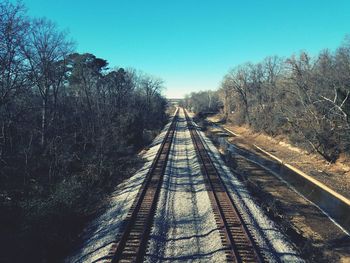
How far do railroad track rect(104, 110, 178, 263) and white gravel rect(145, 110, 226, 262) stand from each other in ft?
0.95

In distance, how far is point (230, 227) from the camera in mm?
10539

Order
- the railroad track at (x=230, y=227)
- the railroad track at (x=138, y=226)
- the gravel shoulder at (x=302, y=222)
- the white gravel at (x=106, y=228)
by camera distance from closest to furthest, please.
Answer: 1. the railroad track at (x=138, y=226)
2. the railroad track at (x=230, y=227)
3. the white gravel at (x=106, y=228)
4. the gravel shoulder at (x=302, y=222)

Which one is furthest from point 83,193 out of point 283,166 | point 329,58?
point 329,58

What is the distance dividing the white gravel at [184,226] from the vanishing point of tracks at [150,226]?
10.9 inches

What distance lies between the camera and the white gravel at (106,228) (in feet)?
28.9

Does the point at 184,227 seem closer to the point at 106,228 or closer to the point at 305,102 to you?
the point at 106,228

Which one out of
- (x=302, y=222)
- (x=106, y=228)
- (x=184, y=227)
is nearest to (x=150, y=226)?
(x=184, y=227)

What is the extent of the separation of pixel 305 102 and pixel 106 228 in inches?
1144

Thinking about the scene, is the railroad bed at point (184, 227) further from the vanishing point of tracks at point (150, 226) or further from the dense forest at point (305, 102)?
the dense forest at point (305, 102)

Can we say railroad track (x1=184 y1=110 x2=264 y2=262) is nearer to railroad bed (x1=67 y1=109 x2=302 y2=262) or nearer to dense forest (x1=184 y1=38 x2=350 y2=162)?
railroad bed (x1=67 y1=109 x2=302 y2=262)

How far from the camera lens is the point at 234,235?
32.6 ft

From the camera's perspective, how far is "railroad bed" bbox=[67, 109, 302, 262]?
342 inches

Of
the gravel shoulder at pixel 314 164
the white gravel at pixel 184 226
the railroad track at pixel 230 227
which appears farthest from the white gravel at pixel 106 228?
the gravel shoulder at pixel 314 164

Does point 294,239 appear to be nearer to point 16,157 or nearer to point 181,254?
point 181,254
